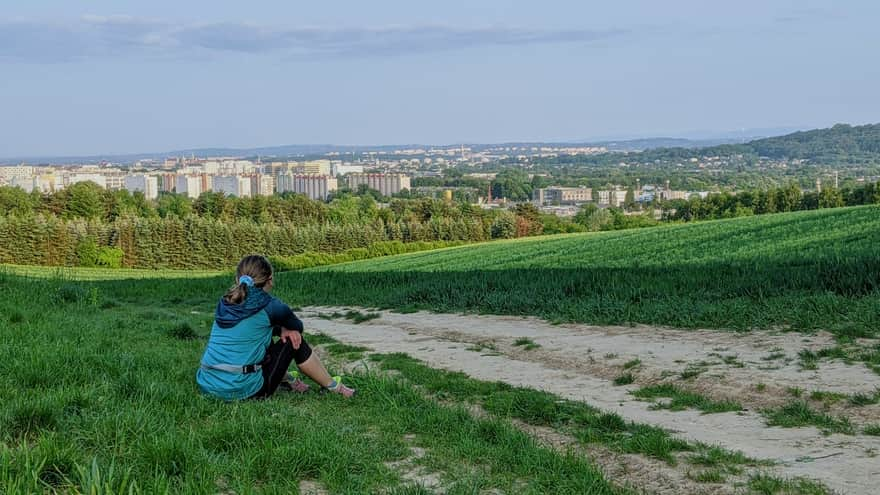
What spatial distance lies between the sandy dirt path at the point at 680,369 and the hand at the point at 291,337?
2.60 meters

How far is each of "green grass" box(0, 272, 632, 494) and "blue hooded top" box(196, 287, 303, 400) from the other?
0.23 meters

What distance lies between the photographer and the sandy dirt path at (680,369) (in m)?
5.85

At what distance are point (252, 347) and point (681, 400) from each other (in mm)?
3842

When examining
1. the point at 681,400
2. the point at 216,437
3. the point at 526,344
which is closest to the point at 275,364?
the point at 216,437

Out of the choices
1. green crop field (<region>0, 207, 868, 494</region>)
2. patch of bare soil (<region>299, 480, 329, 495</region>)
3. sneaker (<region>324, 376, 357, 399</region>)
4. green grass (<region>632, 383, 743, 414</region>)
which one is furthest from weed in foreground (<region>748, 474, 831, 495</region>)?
sneaker (<region>324, 376, 357, 399</region>)

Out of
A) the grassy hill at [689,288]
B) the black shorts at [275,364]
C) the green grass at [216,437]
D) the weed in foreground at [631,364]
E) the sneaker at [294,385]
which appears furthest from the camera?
the grassy hill at [689,288]

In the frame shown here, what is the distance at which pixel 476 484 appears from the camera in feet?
15.9

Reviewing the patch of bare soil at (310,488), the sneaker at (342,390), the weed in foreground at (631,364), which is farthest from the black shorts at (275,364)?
the weed in foreground at (631,364)

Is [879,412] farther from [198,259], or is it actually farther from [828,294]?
[198,259]

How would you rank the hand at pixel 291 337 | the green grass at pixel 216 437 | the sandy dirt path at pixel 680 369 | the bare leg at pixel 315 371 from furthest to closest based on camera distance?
the bare leg at pixel 315 371, the hand at pixel 291 337, the sandy dirt path at pixel 680 369, the green grass at pixel 216 437

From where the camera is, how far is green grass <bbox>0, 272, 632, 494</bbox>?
4.68 m

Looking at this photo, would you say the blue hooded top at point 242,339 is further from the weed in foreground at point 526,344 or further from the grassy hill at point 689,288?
the grassy hill at point 689,288

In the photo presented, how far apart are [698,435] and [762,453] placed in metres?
0.65

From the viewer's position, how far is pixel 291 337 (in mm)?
7410
